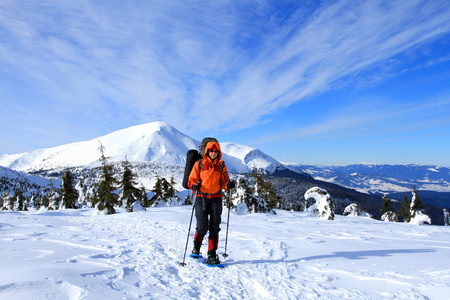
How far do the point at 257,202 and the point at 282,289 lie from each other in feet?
59.3

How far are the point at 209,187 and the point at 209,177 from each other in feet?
0.71

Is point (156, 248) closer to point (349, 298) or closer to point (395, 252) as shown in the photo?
point (349, 298)

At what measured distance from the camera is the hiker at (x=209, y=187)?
16.3 ft

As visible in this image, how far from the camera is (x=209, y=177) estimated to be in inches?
196

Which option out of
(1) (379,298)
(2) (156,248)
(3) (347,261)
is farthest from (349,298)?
(2) (156,248)

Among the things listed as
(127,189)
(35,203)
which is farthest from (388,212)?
(35,203)

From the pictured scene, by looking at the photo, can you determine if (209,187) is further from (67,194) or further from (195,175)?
(67,194)

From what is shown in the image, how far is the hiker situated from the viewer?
498cm

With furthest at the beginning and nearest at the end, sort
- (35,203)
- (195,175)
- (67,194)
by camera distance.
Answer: (35,203), (67,194), (195,175)

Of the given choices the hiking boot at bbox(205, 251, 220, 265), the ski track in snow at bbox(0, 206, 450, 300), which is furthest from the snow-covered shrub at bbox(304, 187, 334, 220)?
the hiking boot at bbox(205, 251, 220, 265)

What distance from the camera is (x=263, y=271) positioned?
14.5ft

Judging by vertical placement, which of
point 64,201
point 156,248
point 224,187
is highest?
point 224,187

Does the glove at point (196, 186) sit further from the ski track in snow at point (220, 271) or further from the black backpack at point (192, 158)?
the ski track in snow at point (220, 271)

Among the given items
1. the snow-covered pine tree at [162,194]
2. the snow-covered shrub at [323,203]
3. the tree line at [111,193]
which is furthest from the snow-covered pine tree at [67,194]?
the snow-covered shrub at [323,203]
